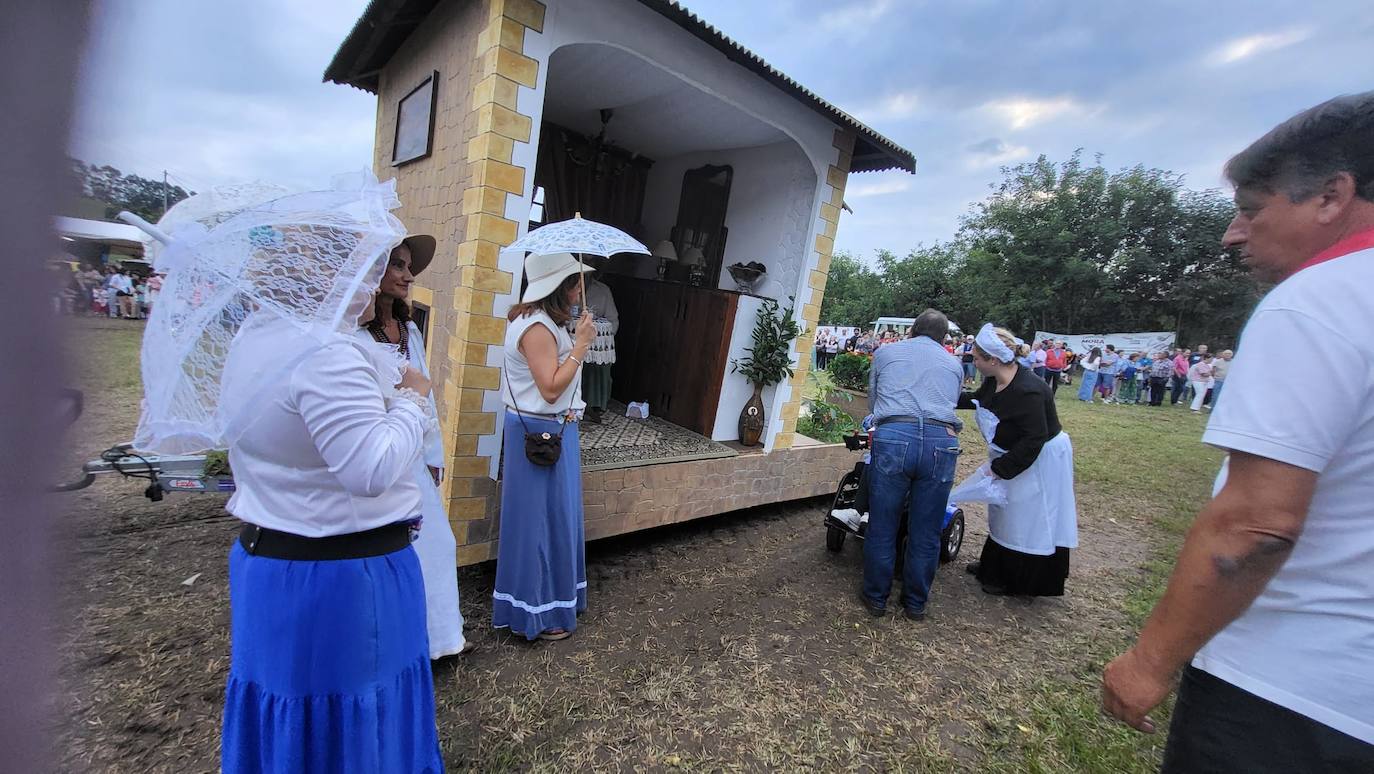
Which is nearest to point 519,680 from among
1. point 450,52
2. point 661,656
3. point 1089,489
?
point 661,656

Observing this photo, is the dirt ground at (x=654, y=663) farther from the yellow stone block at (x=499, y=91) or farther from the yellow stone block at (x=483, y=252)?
the yellow stone block at (x=499, y=91)

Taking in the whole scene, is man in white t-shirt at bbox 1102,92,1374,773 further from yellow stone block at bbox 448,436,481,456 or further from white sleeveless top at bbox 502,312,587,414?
yellow stone block at bbox 448,436,481,456

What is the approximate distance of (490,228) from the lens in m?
3.35

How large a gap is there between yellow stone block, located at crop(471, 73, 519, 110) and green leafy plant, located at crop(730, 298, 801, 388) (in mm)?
2817

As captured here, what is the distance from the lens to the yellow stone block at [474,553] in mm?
3562

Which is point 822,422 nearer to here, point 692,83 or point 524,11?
point 692,83

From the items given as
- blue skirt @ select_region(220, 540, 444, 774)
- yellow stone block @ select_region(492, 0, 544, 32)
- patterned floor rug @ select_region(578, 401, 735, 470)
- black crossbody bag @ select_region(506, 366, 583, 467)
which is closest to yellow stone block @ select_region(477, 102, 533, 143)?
yellow stone block @ select_region(492, 0, 544, 32)

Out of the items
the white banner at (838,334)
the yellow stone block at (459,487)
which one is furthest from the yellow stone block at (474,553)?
the white banner at (838,334)

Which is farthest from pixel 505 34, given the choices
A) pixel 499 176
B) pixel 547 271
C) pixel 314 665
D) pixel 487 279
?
pixel 314 665

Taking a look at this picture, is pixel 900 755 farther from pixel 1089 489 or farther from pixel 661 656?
pixel 1089 489

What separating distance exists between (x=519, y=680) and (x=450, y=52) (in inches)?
167

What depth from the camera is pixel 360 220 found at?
4.31 feet

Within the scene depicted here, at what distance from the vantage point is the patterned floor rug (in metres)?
4.33

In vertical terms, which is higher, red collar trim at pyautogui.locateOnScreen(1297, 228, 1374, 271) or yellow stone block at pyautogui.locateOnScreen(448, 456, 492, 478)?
red collar trim at pyautogui.locateOnScreen(1297, 228, 1374, 271)
